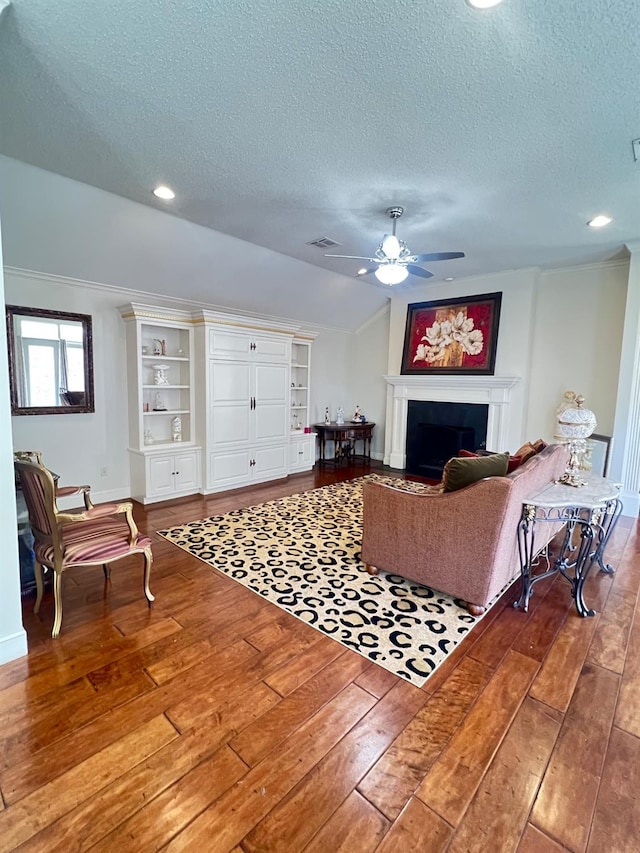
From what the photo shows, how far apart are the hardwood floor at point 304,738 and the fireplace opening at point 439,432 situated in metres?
3.58

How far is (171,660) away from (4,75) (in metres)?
3.17

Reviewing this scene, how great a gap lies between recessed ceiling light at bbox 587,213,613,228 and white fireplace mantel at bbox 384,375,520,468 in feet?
6.77

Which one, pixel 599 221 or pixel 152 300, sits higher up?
pixel 599 221

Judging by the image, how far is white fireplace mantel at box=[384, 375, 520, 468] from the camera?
5652 mm

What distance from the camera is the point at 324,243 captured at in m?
4.50

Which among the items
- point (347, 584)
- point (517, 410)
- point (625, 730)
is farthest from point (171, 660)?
point (517, 410)

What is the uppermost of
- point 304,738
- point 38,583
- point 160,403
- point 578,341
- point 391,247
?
point 391,247

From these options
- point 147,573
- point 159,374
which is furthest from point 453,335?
point 147,573

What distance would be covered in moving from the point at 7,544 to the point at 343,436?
5407mm

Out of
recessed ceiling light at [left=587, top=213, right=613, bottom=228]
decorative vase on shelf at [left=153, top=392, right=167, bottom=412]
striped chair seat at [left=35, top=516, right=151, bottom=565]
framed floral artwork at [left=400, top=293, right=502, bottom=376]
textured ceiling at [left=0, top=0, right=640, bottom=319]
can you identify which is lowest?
striped chair seat at [left=35, top=516, right=151, bottom=565]

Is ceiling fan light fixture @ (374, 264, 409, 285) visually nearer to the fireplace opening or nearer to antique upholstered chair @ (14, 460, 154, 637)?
antique upholstered chair @ (14, 460, 154, 637)

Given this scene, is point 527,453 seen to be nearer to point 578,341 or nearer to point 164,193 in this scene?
point 578,341

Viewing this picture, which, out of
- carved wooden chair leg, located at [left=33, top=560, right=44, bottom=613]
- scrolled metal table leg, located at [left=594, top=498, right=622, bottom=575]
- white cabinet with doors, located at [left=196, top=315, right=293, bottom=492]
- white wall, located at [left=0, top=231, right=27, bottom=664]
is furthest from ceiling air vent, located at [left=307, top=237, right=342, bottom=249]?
carved wooden chair leg, located at [left=33, top=560, right=44, bottom=613]

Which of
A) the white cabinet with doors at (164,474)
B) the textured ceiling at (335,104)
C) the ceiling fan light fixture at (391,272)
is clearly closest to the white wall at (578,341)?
the textured ceiling at (335,104)
